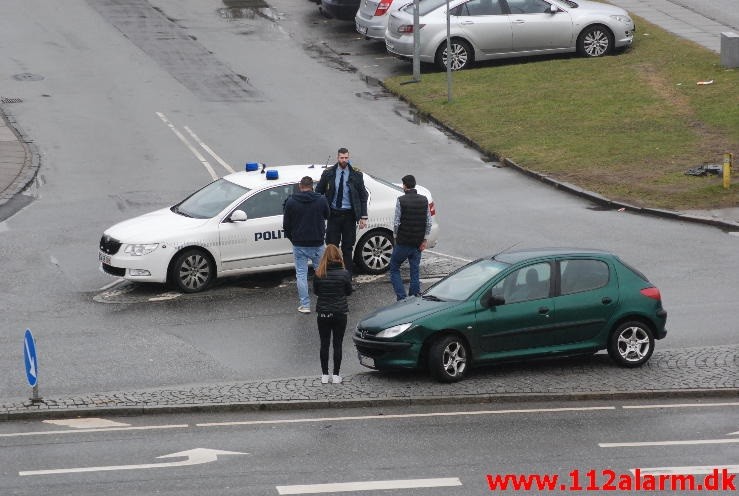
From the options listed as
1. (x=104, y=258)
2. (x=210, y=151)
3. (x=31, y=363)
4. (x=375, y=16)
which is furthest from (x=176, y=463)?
(x=375, y=16)

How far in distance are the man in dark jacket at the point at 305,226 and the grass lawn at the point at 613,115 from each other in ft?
25.9

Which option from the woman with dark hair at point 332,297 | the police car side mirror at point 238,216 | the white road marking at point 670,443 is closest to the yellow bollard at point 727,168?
the police car side mirror at point 238,216

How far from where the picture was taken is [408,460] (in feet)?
39.7

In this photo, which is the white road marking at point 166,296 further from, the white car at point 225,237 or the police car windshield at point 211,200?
the police car windshield at point 211,200

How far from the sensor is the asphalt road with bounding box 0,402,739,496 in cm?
1146

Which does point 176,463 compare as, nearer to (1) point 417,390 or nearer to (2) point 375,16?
(1) point 417,390

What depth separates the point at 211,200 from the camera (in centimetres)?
1998

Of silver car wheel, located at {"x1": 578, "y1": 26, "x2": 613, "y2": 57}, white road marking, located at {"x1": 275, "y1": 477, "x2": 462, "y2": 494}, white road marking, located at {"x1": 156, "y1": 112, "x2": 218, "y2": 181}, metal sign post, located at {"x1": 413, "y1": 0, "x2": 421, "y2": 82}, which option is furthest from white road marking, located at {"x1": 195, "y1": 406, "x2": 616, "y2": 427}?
silver car wheel, located at {"x1": 578, "y1": 26, "x2": 613, "y2": 57}

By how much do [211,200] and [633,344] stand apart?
7.12m

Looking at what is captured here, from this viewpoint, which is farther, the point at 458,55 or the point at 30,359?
the point at 458,55

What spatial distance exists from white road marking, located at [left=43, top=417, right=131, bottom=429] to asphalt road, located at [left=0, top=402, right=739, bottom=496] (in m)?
0.01

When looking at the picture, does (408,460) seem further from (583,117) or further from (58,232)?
(583,117)

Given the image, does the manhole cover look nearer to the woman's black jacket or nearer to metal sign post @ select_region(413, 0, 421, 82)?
metal sign post @ select_region(413, 0, 421, 82)

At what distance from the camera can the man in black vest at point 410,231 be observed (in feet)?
58.3
